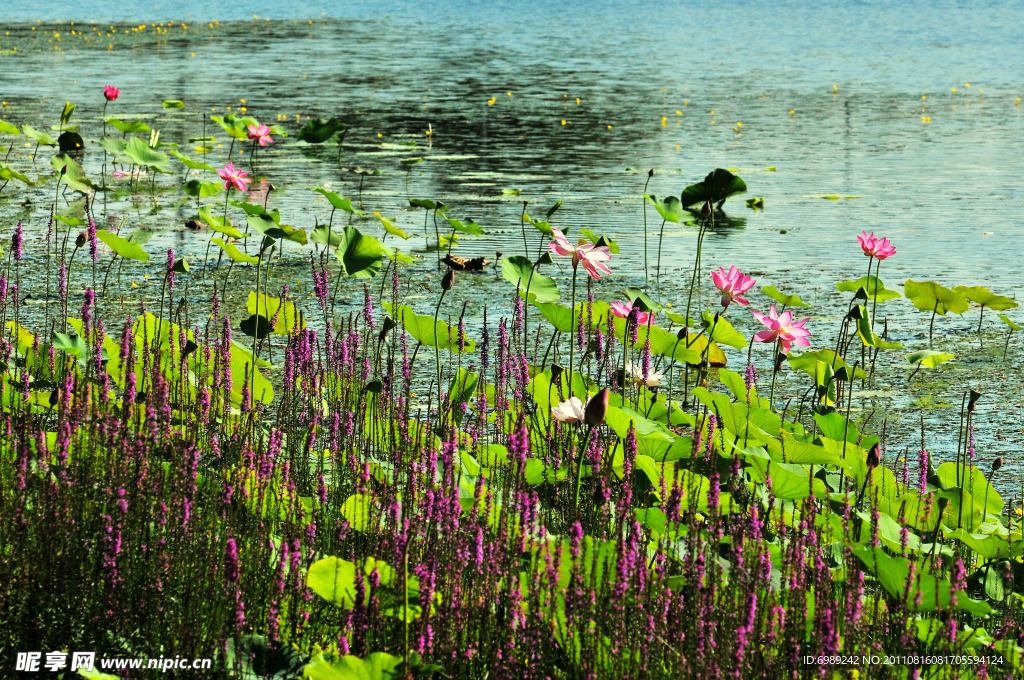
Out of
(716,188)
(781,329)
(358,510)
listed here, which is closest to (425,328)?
(781,329)

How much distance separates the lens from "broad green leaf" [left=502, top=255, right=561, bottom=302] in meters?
3.14

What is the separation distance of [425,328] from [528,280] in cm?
31

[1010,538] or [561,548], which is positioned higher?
[561,548]

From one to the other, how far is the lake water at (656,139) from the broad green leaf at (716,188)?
Answer: 1.35ft

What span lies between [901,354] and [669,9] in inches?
1271

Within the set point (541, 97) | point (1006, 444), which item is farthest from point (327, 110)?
point (1006, 444)

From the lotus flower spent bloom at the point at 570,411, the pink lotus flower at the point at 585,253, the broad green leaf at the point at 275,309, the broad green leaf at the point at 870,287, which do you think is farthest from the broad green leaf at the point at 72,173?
the lotus flower spent bloom at the point at 570,411

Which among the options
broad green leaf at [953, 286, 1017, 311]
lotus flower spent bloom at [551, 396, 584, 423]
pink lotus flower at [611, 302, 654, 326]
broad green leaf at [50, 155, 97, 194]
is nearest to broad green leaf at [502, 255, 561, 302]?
pink lotus flower at [611, 302, 654, 326]

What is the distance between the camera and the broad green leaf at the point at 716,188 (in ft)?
13.6

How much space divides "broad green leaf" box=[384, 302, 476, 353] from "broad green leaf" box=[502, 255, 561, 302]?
0.22 m

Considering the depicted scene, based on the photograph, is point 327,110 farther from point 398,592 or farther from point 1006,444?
point 398,592

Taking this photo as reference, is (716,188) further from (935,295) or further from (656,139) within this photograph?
(656,139)

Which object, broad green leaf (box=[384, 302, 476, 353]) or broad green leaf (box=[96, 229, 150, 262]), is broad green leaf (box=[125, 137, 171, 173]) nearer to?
broad green leaf (box=[96, 229, 150, 262])

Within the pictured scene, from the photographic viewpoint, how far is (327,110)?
10992mm
